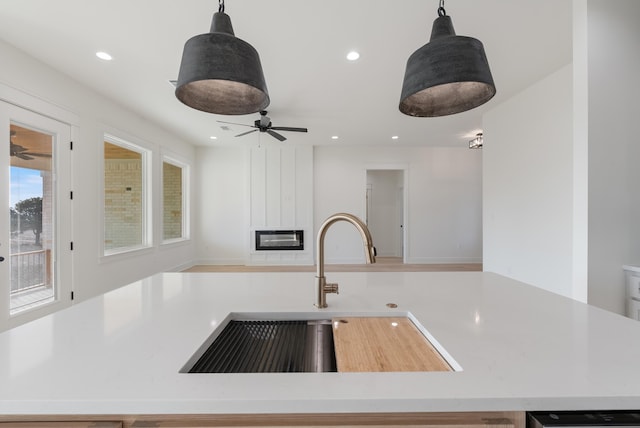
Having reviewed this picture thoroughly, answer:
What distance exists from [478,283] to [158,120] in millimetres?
Result: 4938

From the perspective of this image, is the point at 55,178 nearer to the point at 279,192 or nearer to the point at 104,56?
the point at 104,56

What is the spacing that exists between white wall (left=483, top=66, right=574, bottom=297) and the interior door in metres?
5.31

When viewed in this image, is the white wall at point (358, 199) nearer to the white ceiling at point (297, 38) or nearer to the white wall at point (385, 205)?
the white wall at point (385, 205)

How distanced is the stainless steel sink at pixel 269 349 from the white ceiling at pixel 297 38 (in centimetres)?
215

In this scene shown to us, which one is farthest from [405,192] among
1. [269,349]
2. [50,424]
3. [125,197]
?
[50,424]

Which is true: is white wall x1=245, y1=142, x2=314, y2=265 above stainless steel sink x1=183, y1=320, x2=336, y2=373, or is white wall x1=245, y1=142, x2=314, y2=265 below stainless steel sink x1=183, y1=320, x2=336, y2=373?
above

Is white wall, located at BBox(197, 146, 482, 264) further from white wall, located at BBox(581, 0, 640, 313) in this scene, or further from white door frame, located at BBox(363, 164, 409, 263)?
white wall, located at BBox(581, 0, 640, 313)

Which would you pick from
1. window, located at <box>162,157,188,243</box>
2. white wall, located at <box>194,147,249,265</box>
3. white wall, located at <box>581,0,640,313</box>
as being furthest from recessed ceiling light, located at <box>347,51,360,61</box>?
white wall, located at <box>194,147,249,265</box>

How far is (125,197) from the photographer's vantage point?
422cm

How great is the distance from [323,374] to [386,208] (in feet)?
23.9

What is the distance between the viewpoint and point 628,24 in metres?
1.82

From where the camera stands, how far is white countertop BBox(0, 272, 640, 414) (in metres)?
0.53

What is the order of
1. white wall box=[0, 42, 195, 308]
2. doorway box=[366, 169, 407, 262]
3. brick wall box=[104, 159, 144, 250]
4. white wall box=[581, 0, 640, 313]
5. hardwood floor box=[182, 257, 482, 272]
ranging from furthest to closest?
doorway box=[366, 169, 407, 262] → hardwood floor box=[182, 257, 482, 272] → brick wall box=[104, 159, 144, 250] → white wall box=[0, 42, 195, 308] → white wall box=[581, 0, 640, 313]

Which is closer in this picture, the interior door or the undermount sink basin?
the undermount sink basin
